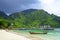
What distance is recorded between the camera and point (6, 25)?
136 meters

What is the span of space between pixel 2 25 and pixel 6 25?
2797 millimetres

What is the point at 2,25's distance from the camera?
442 ft
